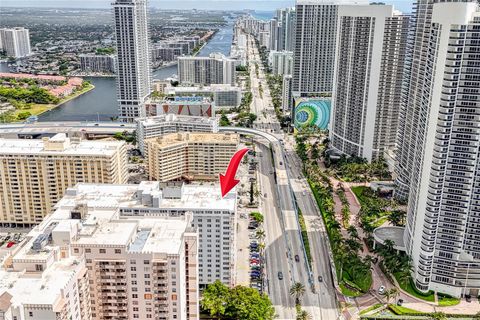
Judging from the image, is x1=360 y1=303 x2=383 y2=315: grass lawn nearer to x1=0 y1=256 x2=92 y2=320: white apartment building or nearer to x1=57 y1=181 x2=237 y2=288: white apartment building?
x1=57 y1=181 x2=237 y2=288: white apartment building

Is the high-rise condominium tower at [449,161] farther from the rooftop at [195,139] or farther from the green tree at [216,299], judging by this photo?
the rooftop at [195,139]

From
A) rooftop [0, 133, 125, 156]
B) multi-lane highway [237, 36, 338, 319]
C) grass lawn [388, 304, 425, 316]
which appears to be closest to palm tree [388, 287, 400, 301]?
grass lawn [388, 304, 425, 316]

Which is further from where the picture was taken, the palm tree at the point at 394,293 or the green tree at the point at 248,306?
the palm tree at the point at 394,293

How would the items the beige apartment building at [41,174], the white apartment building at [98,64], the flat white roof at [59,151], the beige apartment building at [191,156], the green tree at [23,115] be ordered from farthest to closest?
the white apartment building at [98,64] → the green tree at [23,115] → the beige apartment building at [191,156] → the flat white roof at [59,151] → the beige apartment building at [41,174]

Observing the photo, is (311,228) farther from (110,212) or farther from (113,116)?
(113,116)

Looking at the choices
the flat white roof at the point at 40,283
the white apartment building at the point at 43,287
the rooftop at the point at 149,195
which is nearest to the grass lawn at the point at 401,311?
the rooftop at the point at 149,195

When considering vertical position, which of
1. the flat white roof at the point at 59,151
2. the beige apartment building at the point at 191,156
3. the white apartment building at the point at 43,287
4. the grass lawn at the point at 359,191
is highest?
the white apartment building at the point at 43,287

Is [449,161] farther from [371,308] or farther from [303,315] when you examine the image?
[303,315]

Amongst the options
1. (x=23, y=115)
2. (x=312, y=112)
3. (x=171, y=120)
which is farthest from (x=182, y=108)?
(x=23, y=115)
